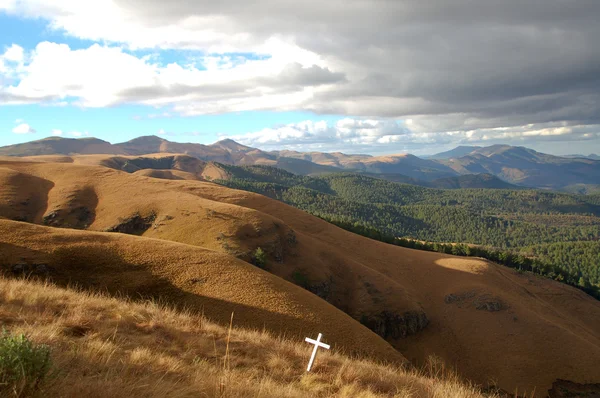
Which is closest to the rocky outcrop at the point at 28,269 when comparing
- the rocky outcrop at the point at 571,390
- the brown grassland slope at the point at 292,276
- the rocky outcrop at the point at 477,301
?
the brown grassland slope at the point at 292,276

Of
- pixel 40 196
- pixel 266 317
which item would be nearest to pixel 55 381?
pixel 266 317

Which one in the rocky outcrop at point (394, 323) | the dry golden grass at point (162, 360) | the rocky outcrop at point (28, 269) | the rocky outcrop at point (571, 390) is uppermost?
the dry golden grass at point (162, 360)

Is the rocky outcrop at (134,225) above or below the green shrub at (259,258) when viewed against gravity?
above

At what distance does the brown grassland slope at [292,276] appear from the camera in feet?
101

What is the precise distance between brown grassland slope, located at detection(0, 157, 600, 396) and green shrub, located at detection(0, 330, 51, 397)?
23.2 metres

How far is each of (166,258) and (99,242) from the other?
6644 mm

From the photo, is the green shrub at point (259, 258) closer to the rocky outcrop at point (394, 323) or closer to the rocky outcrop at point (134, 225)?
the rocky outcrop at point (394, 323)

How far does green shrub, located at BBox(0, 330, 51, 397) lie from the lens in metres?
5.74

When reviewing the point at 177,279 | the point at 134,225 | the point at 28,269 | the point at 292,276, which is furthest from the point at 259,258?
the point at 28,269

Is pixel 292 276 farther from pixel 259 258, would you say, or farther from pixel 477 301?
pixel 477 301

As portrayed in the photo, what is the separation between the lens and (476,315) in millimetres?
72938

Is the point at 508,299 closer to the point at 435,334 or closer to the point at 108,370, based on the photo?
the point at 435,334

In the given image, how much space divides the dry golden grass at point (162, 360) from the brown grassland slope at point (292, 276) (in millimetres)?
15274

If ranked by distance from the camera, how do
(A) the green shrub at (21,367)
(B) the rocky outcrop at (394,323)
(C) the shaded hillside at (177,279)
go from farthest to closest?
(B) the rocky outcrop at (394,323) < (C) the shaded hillside at (177,279) < (A) the green shrub at (21,367)
